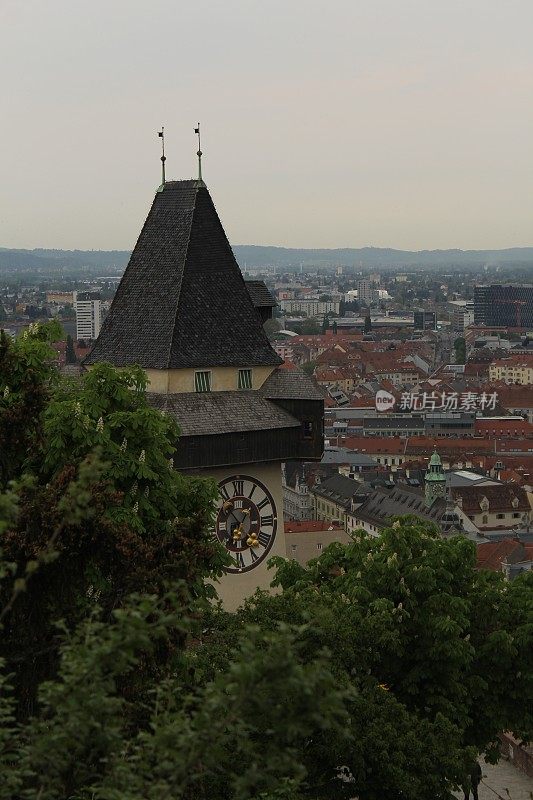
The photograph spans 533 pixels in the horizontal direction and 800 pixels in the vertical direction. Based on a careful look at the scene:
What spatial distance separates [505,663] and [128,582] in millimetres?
9808

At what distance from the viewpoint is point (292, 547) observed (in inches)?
2928

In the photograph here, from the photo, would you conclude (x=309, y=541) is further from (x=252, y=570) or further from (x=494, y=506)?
(x=252, y=570)

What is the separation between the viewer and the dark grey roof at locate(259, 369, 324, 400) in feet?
102

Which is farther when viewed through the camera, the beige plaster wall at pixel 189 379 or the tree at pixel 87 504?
the beige plaster wall at pixel 189 379

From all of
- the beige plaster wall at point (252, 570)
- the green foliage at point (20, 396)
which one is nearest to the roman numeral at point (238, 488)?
the beige plaster wall at point (252, 570)

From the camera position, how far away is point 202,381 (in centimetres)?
3066

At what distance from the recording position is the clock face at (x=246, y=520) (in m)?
30.0

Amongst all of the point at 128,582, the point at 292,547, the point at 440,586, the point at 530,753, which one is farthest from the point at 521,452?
the point at 128,582

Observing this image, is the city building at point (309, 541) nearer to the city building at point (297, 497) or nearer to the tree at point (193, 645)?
the city building at point (297, 497)

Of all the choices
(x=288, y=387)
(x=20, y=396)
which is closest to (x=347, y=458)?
(x=288, y=387)

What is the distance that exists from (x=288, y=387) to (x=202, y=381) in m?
1.83

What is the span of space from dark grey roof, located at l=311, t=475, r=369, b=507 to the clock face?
260 feet

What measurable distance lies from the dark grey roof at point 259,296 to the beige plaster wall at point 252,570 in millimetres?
4017

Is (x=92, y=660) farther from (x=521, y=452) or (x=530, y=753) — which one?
(x=521, y=452)
